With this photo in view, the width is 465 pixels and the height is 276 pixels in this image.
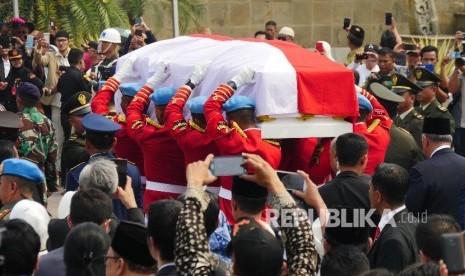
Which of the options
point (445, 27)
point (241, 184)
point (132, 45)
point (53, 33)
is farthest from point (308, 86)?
point (445, 27)

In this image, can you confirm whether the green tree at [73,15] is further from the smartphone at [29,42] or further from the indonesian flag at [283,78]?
the indonesian flag at [283,78]

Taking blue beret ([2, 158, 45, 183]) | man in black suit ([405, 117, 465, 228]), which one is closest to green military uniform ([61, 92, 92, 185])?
blue beret ([2, 158, 45, 183])

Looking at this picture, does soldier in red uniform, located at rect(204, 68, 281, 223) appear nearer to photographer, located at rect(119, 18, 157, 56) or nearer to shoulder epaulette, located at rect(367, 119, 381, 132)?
shoulder epaulette, located at rect(367, 119, 381, 132)

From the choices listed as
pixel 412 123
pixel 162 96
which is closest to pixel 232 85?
pixel 162 96

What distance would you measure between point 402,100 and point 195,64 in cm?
162

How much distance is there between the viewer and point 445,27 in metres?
20.1

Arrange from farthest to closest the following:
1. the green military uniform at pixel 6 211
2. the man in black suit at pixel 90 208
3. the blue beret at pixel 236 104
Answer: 1. the blue beret at pixel 236 104
2. the green military uniform at pixel 6 211
3. the man in black suit at pixel 90 208

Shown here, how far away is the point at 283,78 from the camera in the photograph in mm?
8344

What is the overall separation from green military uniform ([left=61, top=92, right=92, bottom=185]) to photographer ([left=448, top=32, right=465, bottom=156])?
3.95 meters

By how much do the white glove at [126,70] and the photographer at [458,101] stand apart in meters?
3.41

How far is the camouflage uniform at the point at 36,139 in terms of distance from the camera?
1030 cm

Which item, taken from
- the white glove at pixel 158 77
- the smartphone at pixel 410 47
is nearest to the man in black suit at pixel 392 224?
the white glove at pixel 158 77

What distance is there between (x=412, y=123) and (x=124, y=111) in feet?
7.40

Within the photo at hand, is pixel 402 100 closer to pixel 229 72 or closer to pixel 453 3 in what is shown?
pixel 229 72
